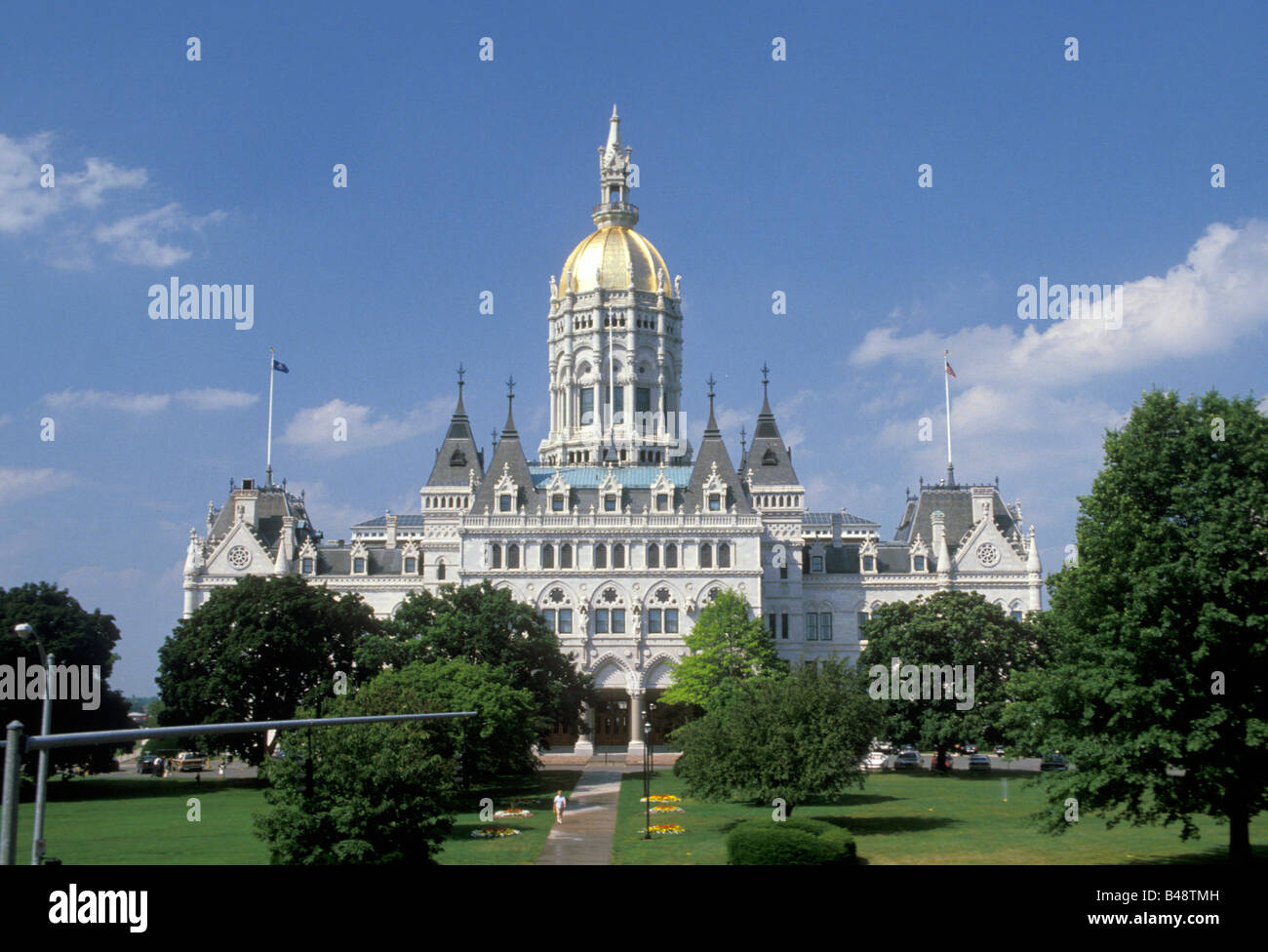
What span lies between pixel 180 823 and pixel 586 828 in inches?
623

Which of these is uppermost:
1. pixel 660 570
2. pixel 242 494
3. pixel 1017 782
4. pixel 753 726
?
pixel 242 494

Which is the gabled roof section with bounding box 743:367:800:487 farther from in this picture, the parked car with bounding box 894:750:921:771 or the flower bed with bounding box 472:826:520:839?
the flower bed with bounding box 472:826:520:839

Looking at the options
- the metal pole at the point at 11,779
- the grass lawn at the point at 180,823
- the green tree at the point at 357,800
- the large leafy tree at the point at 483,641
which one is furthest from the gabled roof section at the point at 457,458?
the metal pole at the point at 11,779

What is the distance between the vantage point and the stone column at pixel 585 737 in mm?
86750

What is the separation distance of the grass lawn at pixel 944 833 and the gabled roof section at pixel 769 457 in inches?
1615

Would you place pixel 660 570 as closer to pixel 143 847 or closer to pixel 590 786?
pixel 590 786

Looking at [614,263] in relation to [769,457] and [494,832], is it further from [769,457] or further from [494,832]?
[494,832]

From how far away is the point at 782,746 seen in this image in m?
46.6

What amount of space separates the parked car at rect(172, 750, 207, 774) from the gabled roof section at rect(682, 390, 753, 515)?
35941 mm

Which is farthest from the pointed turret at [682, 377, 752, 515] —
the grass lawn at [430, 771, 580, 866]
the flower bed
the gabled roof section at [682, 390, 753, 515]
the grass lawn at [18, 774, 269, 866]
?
the flower bed

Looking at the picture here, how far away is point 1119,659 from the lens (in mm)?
34531

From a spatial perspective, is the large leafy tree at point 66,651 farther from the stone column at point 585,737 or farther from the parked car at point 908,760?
the parked car at point 908,760

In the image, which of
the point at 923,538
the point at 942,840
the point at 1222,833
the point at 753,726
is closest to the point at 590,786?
the point at 753,726
